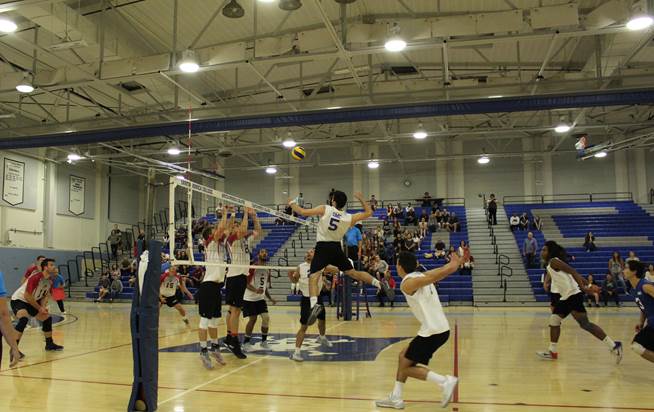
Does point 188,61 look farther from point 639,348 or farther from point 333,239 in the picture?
point 639,348

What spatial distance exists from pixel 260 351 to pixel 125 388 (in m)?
3.13

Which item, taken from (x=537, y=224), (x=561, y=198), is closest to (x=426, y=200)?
(x=537, y=224)

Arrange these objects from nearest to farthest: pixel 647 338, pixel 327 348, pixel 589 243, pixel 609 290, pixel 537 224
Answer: pixel 647 338 → pixel 327 348 → pixel 609 290 → pixel 589 243 → pixel 537 224

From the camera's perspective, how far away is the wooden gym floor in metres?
5.83

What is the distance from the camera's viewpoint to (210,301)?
26.3ft

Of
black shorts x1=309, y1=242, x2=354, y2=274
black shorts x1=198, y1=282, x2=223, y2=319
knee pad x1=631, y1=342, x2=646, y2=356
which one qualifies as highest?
black shorts x1=309, y1=242, x2=354, y2=274

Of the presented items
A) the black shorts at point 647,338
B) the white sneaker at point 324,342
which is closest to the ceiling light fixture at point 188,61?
the white sneaker at point 324,342

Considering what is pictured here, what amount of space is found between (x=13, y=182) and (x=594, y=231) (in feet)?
102

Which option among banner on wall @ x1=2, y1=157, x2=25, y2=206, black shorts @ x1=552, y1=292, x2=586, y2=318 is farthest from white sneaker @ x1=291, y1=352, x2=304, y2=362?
banner on wall @ x1=2, y1=157, x2=25, y2=206

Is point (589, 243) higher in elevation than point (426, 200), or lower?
lower

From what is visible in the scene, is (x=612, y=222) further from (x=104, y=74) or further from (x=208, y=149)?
(x=104, y=74)

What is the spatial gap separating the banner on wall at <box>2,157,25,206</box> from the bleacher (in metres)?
26.3

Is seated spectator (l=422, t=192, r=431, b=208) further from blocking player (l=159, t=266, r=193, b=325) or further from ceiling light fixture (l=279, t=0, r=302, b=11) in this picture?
ceiling light fixture (l=279, t=0, r=302, b=11)

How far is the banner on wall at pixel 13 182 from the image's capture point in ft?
89.8
